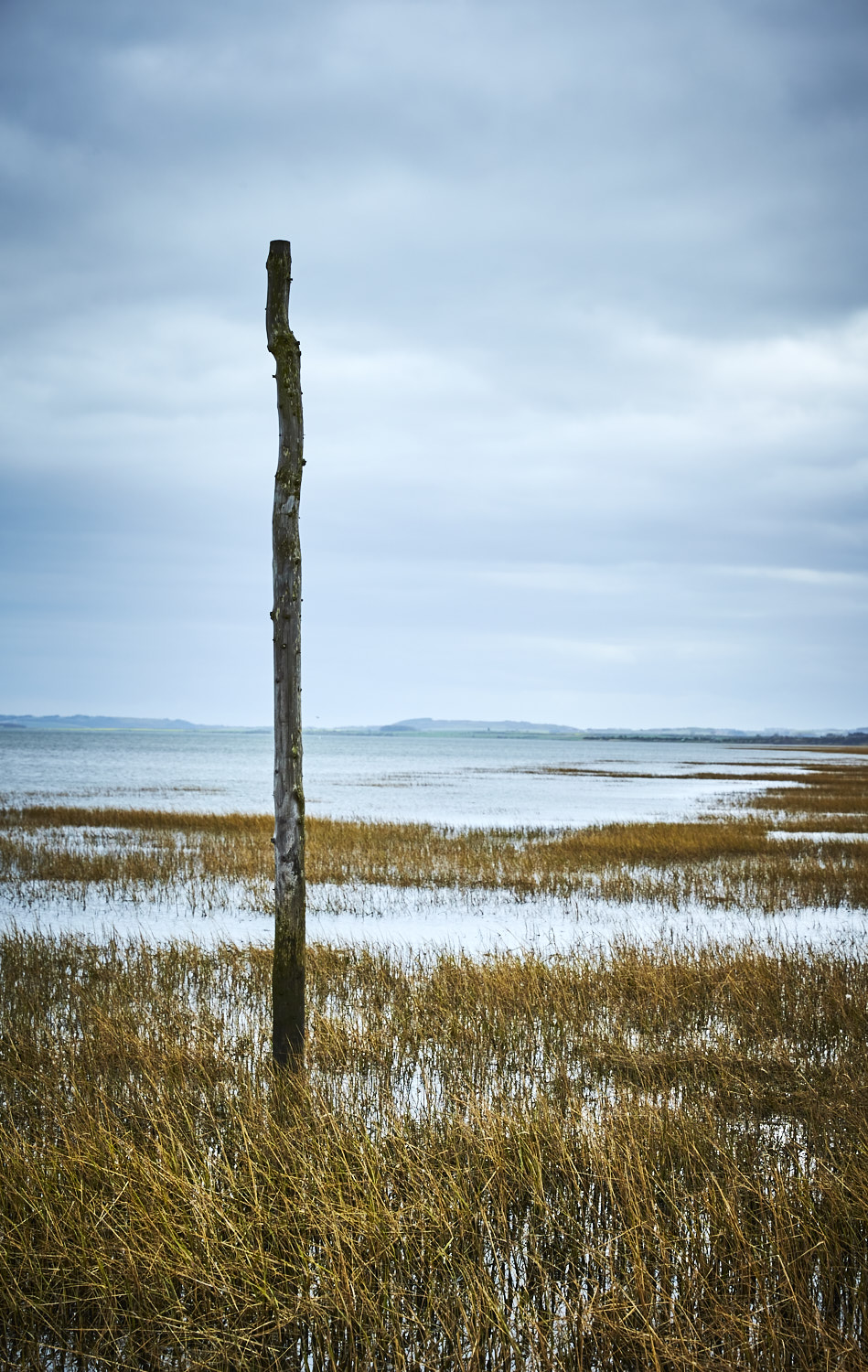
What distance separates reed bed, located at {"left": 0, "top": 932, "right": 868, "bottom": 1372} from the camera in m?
3.20

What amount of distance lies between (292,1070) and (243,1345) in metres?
2.32

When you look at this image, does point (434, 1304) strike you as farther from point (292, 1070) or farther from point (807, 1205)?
point (292, 1070)

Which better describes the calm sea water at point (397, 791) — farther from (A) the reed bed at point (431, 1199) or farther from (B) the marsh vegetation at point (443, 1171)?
(A) the reed bed at point (431, 1199)

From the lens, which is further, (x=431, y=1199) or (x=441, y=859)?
(x=441, y=859)

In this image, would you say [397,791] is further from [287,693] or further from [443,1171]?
[443,1171]

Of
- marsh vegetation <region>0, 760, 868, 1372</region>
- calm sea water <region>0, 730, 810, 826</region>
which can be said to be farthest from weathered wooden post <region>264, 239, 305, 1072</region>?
calm sea water <region>0, 730, 810, 826</region>

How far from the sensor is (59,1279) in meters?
3.46

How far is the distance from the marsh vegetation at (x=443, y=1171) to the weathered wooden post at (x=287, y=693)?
509mm

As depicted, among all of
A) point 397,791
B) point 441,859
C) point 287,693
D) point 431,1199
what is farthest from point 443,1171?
point 397,791

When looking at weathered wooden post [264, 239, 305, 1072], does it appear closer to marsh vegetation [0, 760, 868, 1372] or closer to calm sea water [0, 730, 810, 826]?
marsh vegetation [0, 760, 868, 1372]

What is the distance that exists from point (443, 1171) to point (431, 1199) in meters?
0.29

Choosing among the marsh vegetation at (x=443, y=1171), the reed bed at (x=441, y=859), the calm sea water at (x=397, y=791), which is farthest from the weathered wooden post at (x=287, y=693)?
the calm sea water at (x=397, y=791)

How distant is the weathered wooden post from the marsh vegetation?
0.51m

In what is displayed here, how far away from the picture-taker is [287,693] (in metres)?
5.55
